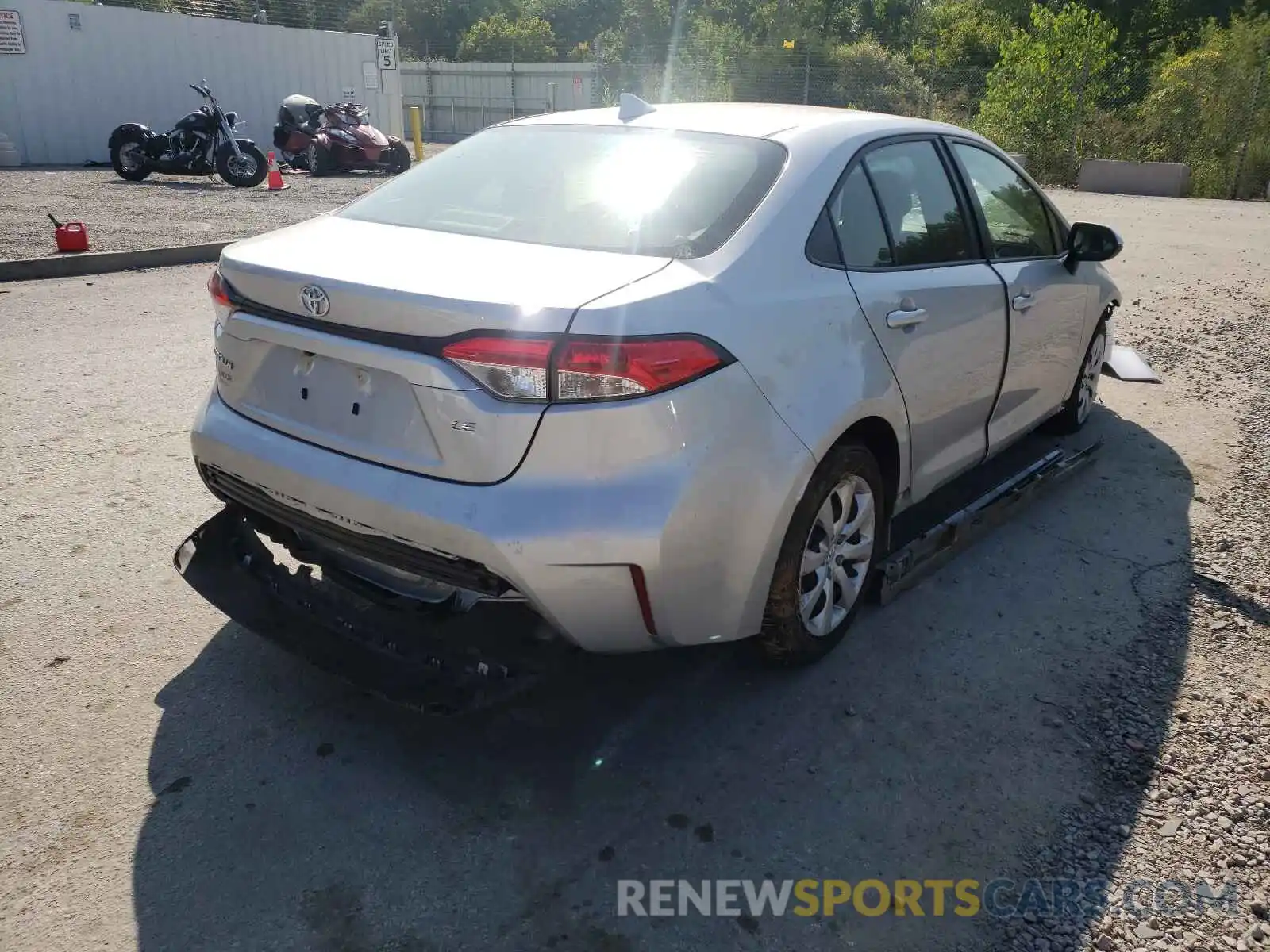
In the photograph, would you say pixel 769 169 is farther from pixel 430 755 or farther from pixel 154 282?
pixel 154 282

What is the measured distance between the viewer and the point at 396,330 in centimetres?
239

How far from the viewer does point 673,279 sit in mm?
2475

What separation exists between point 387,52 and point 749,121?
2216 cm

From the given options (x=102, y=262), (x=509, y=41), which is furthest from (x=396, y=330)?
(x=509, y=41)

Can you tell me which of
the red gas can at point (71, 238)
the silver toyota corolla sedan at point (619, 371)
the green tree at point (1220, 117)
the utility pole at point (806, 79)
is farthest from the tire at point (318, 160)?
the green tree at point (1220, 117)

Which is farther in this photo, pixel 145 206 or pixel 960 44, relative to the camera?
pixel 960 44

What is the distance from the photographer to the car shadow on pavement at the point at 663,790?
2.23 meters

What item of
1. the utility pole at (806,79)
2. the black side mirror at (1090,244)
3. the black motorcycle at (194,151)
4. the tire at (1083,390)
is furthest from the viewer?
the utility pole at (806,79)

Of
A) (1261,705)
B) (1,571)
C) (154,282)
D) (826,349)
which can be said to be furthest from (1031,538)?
(154,282)

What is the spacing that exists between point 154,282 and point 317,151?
33.9 ft

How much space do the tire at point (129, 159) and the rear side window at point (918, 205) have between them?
16025 millimetres

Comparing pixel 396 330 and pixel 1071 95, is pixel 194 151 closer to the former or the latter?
pixel 396 330

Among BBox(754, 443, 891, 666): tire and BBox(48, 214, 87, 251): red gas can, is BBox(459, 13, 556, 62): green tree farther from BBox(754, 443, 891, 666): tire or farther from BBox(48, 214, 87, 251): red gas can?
BBox(754, 443, 891, 666): tire

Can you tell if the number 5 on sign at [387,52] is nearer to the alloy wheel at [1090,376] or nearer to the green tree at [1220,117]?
the green tree at [1220,117]
